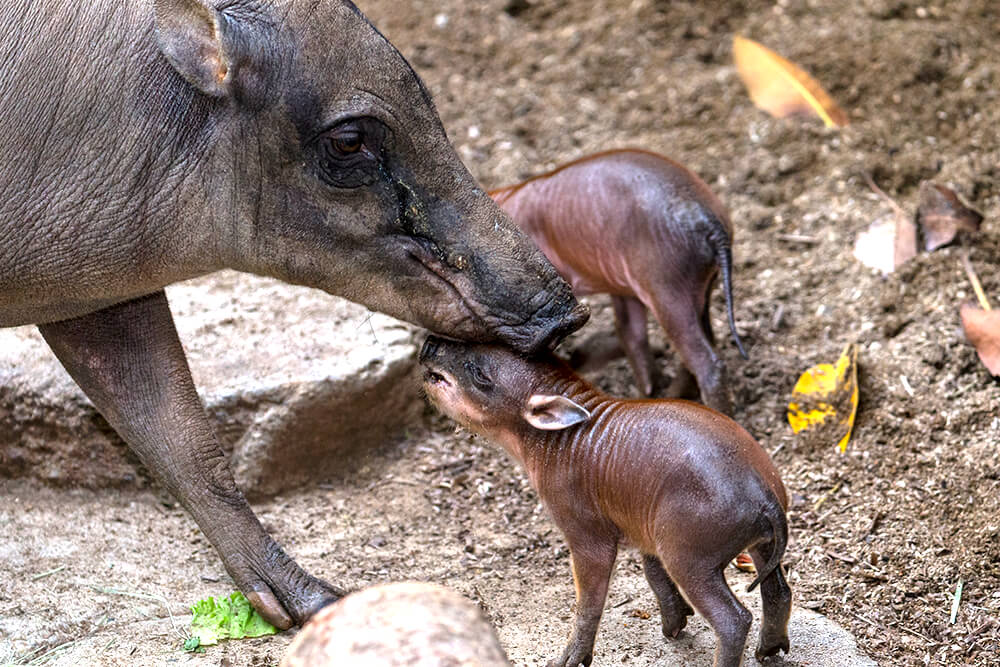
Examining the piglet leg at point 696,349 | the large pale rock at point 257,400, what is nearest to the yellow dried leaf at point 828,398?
the piglet leg at point 696,349

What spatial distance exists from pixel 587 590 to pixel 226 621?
1232 millimetres

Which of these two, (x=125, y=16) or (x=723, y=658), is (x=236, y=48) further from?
(x=723, y=658)

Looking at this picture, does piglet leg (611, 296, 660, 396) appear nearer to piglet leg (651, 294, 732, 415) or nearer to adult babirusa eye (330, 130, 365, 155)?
piglet leg (651, 294, 732, 415)

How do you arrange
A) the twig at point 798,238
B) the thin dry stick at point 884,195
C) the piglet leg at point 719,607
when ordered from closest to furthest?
the piglet leg at point 719,607 < the thin dry stick at point 884,195 < the twig at point 798,238

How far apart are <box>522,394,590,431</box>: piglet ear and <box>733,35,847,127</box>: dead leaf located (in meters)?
3.54

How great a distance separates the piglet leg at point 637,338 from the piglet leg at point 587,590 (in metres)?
1.69

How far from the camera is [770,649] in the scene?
3863mm

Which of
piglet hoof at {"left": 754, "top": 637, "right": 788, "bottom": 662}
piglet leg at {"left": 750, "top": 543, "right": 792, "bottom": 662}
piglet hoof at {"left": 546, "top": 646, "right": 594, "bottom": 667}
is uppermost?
piglet leg at {"left": 750, "top": 543, "right": 792, "bottom": 662}

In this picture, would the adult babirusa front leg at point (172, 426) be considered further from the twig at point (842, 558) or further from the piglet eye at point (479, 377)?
the twig at point (842, 558)

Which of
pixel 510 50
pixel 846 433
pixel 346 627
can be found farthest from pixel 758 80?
pixel 346 627

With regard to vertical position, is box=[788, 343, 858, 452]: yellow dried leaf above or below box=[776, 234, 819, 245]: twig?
above

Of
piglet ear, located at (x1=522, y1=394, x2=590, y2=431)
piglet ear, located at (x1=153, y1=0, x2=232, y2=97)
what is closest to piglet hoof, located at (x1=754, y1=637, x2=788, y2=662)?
piglet ear, located at (x1=522, y1=394, x2=590, y2=431)

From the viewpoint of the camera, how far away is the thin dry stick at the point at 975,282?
538cm

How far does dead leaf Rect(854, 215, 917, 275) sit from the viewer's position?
5.83m
